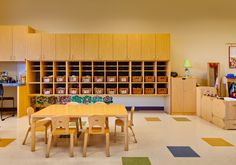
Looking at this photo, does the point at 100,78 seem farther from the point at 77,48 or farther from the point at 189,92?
the point at 189,92

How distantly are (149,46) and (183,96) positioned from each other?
1946 millimetres

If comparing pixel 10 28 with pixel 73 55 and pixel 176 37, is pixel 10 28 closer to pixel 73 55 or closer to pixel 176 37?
pixel 73 55

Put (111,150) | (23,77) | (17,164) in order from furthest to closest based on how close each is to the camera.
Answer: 1. (23,77)
2. (111,150)
3. (17,164)

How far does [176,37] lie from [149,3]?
5.01 ft

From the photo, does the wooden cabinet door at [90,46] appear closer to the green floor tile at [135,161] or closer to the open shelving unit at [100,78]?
the open shelving unit at [100,78]

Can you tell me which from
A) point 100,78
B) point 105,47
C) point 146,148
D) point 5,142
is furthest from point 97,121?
point 105,47

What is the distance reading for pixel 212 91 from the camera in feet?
24.5

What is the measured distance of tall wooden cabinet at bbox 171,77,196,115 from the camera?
779 cm

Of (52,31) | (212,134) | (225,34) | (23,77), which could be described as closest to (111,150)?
(212,134)

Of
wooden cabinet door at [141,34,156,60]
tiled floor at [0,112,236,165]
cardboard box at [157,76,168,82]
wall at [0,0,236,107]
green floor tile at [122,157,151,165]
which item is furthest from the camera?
wall at [0,0,236,107]

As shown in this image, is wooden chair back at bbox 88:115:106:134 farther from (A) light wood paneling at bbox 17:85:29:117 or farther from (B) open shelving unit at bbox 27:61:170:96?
(A) light wood paneling at bbox 17:85:29:117

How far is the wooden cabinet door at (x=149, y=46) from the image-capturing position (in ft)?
25.9

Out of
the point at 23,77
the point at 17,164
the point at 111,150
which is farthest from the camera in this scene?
the point at 23,77

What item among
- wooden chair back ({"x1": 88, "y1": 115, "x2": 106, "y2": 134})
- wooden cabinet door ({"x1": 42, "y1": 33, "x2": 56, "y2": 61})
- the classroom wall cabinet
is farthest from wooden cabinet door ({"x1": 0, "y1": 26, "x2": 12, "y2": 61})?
wooden chair back ({"x1": 88, "y1": 115, "x2": 106, "y2": 134})
